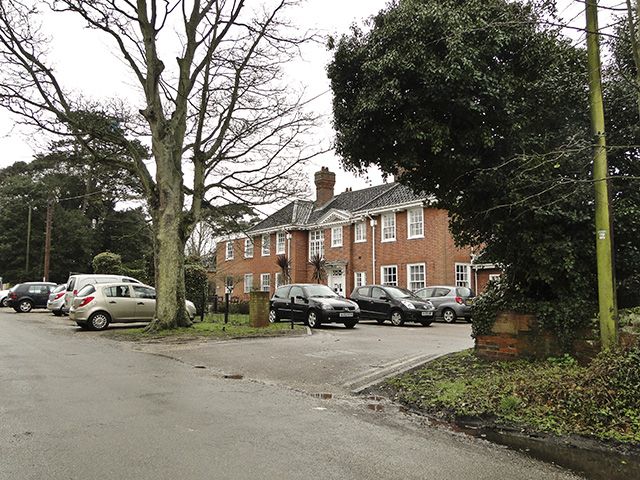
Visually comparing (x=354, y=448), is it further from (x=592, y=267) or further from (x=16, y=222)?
(x=16, y=222)

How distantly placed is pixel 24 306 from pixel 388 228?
69.7 ft

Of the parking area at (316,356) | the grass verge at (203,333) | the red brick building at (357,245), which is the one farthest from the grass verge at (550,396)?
the red brick building at (357,245)

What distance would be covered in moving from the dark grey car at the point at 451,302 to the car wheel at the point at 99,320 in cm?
1259

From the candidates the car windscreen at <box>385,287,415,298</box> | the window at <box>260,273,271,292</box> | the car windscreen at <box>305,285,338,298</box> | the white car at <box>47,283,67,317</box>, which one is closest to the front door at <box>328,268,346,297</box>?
the window at <box>260,273,271,292</box>

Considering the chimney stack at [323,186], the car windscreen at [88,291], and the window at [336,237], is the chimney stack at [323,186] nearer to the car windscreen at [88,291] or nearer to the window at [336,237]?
the window at [336,237]

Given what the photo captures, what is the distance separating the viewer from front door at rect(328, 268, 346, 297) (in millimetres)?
33438

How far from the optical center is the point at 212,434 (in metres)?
5.07

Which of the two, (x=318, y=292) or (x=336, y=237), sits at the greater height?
(x=336, y=237)

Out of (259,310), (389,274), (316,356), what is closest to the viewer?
(316,356)

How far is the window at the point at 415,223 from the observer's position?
28.3 m

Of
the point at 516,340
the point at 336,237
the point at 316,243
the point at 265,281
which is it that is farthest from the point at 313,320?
the point at 265,281

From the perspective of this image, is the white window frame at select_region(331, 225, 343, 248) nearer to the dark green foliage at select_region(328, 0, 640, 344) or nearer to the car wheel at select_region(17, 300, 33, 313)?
the car wheel at select_region(17, 300, 33, 313)

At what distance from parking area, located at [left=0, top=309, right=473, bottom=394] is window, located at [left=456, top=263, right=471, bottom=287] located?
43.5 feet

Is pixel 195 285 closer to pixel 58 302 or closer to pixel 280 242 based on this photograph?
pixel 58 302
